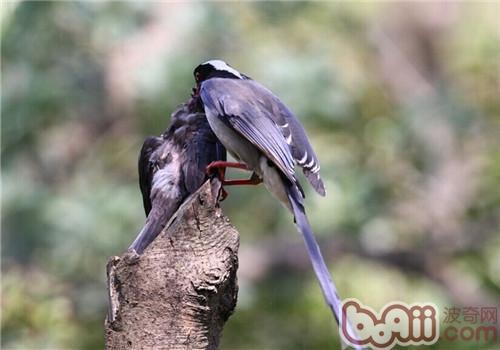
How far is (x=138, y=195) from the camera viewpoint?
7.08 meters

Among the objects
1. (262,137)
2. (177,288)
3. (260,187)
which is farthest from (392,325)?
(260,187)

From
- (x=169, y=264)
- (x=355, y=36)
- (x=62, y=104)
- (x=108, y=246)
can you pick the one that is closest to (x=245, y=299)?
(x=108, y=246)

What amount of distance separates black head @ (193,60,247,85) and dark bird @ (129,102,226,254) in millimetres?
285

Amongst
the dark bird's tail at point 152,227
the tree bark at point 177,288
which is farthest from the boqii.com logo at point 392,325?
the dark bird's tail at point 152,227

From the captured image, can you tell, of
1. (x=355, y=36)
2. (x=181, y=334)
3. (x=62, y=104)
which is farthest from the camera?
(x=355, y=36)

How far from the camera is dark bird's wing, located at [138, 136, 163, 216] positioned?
3604mm

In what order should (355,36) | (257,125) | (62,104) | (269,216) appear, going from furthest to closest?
(355,36) < (269,216) < (62,104) < (257,125)

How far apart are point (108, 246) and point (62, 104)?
48.8 inches

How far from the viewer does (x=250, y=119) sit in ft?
12.2

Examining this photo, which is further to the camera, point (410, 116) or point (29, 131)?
point (410, 116)

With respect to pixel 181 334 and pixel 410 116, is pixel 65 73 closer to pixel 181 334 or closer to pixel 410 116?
pixel 410 116

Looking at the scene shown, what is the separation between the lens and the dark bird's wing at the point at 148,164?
3.60 metres

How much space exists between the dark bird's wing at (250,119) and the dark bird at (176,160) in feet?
0.33

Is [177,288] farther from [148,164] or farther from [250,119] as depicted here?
[250,119]
